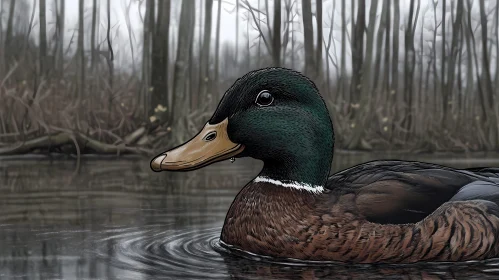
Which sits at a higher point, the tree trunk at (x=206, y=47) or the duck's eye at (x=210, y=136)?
the tree trunk at (x=206, y=47)

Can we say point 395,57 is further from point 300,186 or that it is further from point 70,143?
point 300,186

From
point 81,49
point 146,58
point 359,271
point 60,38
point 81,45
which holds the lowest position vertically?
point 359,271

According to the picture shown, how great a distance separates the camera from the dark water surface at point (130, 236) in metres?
4.93

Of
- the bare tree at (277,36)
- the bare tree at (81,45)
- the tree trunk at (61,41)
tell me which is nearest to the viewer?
the bare tree at (81,45)

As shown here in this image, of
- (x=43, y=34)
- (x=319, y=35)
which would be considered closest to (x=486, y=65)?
(x=319, y=35)

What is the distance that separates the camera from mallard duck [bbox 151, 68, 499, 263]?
17.1ft

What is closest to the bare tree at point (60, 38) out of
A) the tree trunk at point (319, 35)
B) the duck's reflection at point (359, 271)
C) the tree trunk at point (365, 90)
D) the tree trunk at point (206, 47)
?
the tree trunk at point (206, 47)

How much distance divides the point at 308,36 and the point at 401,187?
19.7 metres

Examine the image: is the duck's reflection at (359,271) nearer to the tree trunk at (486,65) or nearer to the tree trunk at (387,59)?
the tree trunk at (387,59)

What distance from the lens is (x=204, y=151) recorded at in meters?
5.47

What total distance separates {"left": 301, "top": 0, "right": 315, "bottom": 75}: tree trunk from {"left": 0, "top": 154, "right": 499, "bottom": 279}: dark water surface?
39.3 ft

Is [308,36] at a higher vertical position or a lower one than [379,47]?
higher

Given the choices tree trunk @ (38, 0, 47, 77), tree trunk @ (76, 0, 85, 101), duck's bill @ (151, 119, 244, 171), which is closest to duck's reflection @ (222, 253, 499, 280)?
duck's bill @ (151, 119, 244, 171)

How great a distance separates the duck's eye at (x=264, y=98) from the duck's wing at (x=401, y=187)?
671 millimetres
